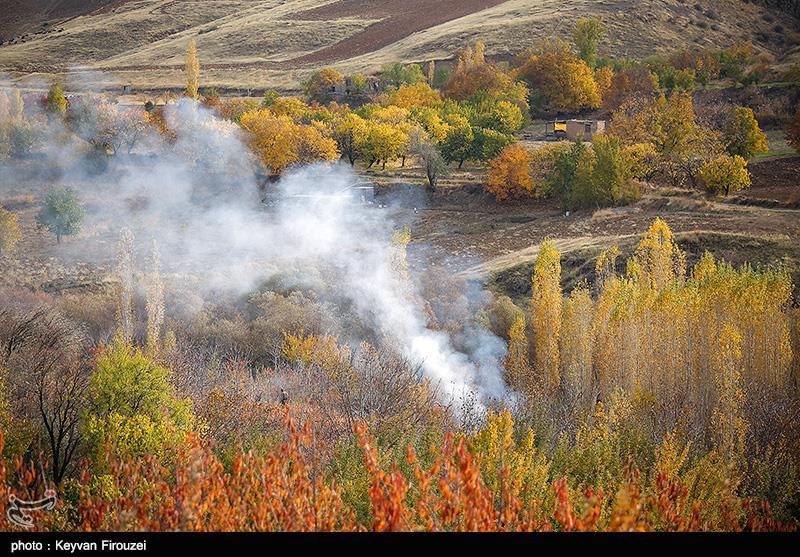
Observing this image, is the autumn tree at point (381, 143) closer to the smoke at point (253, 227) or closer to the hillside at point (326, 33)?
the smoke at point (253, 227)

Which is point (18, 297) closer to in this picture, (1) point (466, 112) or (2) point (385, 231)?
(2) point (385, 231)

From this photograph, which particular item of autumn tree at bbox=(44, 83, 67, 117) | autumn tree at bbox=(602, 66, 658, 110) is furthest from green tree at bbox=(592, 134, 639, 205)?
autumn tree at bbox=(44, 83, 67, 117)

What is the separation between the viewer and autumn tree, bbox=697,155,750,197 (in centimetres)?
6212

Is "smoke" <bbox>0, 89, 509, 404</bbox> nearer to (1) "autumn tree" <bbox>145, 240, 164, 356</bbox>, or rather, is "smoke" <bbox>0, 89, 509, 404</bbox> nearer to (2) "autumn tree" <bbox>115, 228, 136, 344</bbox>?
(2) "autumn tree" <bbox>115, 228, 136, 344</bbox>

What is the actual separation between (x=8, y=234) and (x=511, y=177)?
36.9 metres

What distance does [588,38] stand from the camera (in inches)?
4301

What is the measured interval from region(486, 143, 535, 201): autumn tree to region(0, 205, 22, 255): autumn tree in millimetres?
34855

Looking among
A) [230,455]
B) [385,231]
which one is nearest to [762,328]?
[230,455]

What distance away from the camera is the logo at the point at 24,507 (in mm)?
16234

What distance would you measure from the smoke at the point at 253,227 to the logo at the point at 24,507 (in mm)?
18480

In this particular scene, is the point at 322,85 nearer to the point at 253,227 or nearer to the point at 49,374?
the point at 253,227
